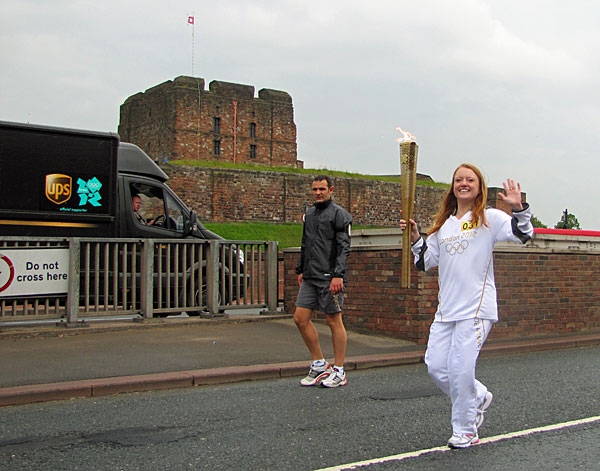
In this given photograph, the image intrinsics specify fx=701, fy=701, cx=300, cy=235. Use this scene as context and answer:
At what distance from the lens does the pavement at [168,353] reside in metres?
6.59

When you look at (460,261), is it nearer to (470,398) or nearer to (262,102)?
(470,398)

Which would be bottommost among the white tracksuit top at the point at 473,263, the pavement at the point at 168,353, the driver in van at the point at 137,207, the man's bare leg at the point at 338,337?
the pavement at the point at 168,353

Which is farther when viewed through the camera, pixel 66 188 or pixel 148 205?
pixel 148 205

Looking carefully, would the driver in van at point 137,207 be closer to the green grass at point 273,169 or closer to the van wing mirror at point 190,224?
the van wing mirror at point 190,224

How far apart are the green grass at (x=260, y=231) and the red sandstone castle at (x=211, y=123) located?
48.6ft

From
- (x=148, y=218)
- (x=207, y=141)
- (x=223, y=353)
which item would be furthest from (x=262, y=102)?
(x=223, y=353)

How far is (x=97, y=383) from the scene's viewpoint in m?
6.45

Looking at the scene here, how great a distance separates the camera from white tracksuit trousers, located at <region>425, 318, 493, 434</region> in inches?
175

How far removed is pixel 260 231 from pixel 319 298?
3944 centimetres

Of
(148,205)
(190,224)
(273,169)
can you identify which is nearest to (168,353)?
(190,224)

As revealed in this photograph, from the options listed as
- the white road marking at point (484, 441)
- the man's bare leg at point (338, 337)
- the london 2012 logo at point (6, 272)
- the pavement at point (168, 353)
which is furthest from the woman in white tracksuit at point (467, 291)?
the london 2012 logo at point (6, 272)

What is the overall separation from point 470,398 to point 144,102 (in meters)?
61.4

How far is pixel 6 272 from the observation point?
9320 millimetres

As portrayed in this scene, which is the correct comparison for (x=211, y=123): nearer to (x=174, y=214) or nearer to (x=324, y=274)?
(x=174, y=214)
